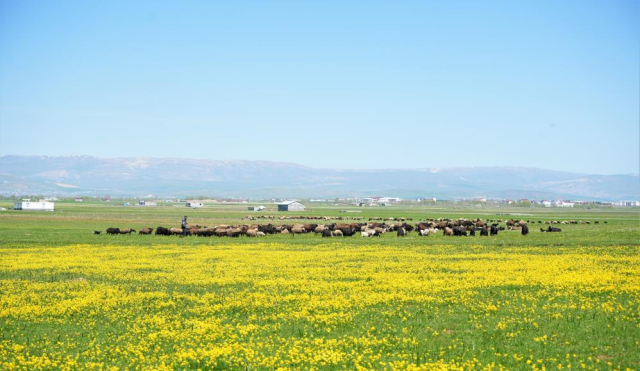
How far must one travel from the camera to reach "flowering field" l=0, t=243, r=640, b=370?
1572 cm

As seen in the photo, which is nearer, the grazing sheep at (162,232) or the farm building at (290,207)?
the grazing sheep at (162,232)

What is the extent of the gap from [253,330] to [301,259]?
1908cm

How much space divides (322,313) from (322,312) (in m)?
0.05

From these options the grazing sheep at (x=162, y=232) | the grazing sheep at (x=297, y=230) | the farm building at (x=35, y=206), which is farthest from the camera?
the farm building at (x=35, y=206)

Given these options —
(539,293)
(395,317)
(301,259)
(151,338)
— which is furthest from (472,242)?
(151,338)

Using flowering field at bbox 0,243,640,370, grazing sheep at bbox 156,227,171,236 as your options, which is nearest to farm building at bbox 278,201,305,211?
grazing sheep at bbox 156,227,171,236

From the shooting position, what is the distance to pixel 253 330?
61.6 ft

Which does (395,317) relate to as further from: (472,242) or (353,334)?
(472,242)

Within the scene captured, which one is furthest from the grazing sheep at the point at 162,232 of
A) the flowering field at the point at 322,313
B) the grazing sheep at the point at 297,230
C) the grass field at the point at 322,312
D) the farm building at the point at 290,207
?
the farm building at the point at 290,207

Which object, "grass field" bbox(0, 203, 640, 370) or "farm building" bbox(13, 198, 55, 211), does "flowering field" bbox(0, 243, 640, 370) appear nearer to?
"grass field" bbox(0, 203, 640, 370)

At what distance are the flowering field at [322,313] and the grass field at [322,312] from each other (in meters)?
0.06

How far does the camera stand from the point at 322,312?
68.5 feet

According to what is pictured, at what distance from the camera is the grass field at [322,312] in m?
15.7

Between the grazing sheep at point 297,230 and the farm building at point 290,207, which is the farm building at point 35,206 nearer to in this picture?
the farm building at point 290,207
